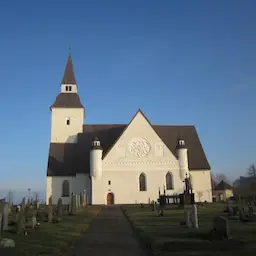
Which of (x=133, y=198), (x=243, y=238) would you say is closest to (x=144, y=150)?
(x=133, y=198)

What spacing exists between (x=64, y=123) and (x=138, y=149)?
48.6 ft

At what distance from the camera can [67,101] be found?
179 ft

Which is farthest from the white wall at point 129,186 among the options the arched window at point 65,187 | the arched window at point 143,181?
the arched window at point 65,187

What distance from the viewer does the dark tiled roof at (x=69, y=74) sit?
183ft

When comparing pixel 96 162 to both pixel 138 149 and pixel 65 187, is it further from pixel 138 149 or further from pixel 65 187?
pixel 65 187

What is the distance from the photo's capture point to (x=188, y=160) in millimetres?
49844

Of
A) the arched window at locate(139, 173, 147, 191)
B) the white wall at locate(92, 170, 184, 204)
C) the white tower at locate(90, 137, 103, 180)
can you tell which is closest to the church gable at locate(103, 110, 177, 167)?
the white tower at locate(90, 137, 103, 180)

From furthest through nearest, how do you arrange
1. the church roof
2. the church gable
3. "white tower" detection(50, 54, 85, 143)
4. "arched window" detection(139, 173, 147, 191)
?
"white tower" detection(50, 54, 85, 143), the church roof, the church gable, "arched window" detection(139, 173, 147, 191)

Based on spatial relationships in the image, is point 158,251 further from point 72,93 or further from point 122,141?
point 72,93

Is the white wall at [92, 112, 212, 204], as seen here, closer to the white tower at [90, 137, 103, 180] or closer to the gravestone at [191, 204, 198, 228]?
the white tower at [90, 137, 103, 180]

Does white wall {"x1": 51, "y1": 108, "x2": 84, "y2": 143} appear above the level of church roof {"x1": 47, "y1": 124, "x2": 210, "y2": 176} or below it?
above

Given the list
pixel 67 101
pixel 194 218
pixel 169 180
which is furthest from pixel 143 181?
pixel 194 218

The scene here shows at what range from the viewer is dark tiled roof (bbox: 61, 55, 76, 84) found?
55.8 m

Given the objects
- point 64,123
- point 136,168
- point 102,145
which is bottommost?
point 136,168
